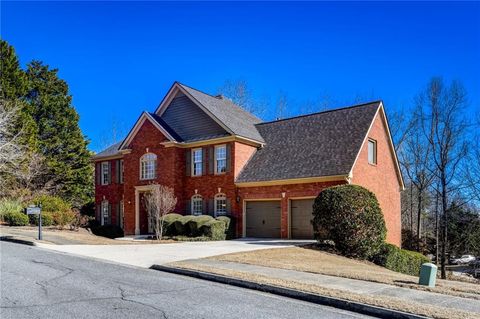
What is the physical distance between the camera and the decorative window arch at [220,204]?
2541cm

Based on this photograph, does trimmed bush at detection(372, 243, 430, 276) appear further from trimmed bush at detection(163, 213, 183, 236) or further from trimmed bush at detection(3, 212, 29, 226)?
trimmed bush at detection(3, 212, 29, 226)

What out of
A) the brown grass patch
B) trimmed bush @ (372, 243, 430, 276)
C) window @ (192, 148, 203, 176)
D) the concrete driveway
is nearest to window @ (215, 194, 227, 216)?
window @ (192, 148, 203, 176)

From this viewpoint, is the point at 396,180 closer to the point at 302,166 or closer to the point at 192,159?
the point at 302,166

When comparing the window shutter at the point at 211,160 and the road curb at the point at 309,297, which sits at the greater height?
the window shutter at the point at 211,160

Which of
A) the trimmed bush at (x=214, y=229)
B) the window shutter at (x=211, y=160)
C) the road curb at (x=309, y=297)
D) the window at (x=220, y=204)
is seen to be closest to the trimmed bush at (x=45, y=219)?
the window shutter at (x=211, y=160)

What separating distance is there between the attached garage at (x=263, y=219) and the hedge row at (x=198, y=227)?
4.18ft

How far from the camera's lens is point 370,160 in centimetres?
2438

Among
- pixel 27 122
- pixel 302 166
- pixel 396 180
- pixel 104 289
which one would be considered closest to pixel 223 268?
pixel 104 289

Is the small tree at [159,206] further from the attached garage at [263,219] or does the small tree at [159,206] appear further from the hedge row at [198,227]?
the attached garage at [263,219]

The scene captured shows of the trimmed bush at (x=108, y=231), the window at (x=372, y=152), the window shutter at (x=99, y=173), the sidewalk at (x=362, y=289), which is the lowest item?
the trimmed bush at (x=108, y=231)

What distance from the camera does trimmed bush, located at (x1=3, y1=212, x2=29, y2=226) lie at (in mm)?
27109

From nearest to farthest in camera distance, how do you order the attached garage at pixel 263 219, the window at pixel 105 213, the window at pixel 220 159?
the attached garage at pixel 263 219
the window at pixel 220 159
the window at pixel 105 213

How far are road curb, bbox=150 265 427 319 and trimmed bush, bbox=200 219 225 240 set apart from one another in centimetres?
1092

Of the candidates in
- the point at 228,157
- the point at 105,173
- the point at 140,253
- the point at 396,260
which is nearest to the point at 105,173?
the point at 105,173
